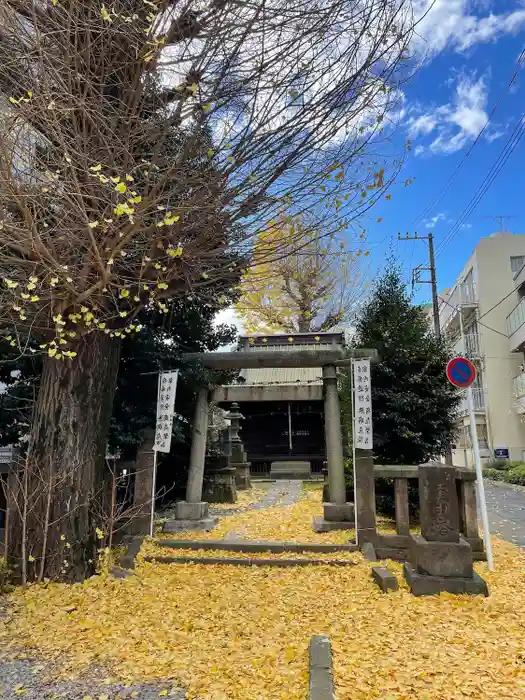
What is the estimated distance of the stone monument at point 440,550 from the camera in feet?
16.5

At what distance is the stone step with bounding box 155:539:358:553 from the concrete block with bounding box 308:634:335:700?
10.1ft

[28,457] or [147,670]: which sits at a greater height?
[28,457]

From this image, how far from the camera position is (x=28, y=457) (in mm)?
5434

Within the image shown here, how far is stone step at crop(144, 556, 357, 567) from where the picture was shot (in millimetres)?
6250

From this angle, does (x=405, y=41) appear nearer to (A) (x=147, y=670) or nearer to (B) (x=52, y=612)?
(A) (x=147, y=670)

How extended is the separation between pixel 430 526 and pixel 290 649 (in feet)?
7.68

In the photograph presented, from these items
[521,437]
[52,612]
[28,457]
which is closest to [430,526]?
[52,612]

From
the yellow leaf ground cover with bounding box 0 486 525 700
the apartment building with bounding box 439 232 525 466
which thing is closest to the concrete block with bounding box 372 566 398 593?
the yellow leaf ground cover with bounding box 0 486 525 700

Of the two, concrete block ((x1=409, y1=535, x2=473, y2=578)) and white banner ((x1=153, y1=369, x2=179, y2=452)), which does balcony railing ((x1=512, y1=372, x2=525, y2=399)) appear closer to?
concrete block ((x1=409, y1=535, x2=473, y2=578))

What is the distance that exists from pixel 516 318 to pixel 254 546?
2107cm

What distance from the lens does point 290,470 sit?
18109 mm

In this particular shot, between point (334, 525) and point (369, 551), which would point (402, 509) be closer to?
point (369, 551)

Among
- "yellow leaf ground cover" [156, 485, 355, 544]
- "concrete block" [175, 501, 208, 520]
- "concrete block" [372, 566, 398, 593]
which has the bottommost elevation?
"concrete block" [372, 566, 398, 593]

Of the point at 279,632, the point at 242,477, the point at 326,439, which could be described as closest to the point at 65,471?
the point at 279,632
